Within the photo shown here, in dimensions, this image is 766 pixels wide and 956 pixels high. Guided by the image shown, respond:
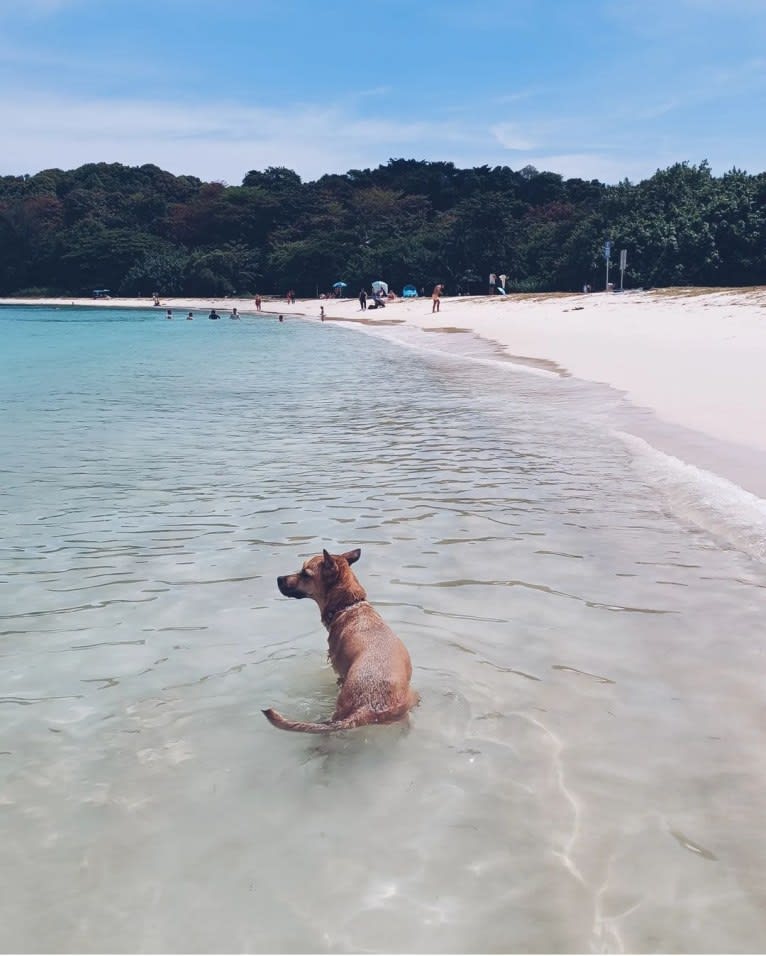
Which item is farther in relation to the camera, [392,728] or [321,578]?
[321,578]

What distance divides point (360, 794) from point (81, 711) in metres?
1.71

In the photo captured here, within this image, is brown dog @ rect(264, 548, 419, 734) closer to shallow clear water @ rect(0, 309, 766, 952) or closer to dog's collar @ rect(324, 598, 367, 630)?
dog's collar @ rect(324, 598, 367, 630)

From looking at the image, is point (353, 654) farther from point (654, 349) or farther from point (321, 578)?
point (654, 349)

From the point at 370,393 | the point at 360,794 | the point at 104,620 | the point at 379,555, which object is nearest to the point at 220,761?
the point at 360,794

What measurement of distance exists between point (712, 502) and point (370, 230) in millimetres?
82084

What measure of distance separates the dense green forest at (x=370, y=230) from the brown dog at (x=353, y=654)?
4836 cm

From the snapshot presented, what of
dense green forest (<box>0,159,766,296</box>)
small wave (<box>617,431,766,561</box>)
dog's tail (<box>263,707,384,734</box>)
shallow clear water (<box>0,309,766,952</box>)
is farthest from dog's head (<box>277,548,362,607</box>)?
dense green forest (<box>0,159,766,296</box>)

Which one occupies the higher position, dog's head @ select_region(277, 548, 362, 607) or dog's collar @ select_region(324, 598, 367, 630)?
dog's head @ select_region(277, 548, 362, 607)

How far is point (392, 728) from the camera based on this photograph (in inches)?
163

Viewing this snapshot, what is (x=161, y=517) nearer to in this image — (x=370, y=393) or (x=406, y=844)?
(x=406, y=844)

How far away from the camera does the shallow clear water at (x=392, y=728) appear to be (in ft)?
10.1

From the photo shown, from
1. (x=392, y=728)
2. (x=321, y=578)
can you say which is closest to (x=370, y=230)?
(x=321, y=578)

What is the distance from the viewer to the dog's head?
186 inches

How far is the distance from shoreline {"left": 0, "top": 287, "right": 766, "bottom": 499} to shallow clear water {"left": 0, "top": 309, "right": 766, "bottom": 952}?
5.37 ft
